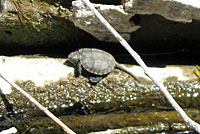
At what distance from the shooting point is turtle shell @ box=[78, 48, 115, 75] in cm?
370

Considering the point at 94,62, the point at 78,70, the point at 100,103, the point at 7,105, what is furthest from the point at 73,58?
the point at 7,105

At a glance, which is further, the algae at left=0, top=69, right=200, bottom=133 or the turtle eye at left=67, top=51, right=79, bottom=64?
the turtle eye at left=67, top=51, right=79, bottom=64

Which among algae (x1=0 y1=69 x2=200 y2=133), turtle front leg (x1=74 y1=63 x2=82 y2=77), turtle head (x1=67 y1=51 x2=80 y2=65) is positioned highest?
turtle head (x1=67 y1=51 x2=80 y2=65)

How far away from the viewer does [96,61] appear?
379 cm

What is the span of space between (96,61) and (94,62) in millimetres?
33

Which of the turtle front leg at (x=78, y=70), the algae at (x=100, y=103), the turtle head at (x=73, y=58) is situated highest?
the turtle head at (x=73, y=58)

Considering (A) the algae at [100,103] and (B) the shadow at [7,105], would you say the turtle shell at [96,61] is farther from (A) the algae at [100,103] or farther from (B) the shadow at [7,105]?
(B) the shadow at [7,105]

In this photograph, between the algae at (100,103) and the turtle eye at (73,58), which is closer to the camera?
the algae at (100,103)

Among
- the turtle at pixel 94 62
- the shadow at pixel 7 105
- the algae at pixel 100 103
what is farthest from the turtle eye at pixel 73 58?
the shadow at pixel 7 105

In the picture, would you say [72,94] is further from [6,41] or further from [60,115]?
[6,41]

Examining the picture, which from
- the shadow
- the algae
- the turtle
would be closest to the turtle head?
the turtle

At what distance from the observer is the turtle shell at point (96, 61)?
3.70m

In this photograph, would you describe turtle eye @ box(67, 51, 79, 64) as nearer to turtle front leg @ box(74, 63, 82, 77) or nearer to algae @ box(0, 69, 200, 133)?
turtle front leg @ box(74, 63, 82, 77)

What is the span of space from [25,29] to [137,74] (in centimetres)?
163
